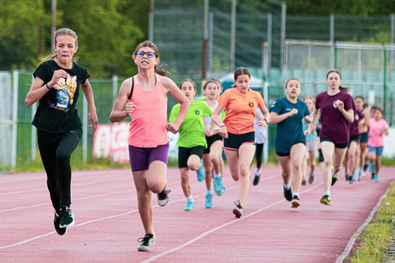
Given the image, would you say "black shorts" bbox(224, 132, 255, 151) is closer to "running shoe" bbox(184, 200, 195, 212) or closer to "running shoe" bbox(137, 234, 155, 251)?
"running shoe" bbox(184, 200, 195, 212)

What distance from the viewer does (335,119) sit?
38.1ft

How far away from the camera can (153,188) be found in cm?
691

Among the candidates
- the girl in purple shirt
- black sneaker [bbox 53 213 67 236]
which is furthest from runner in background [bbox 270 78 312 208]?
black sneaker [bbox 53 213 67 236]

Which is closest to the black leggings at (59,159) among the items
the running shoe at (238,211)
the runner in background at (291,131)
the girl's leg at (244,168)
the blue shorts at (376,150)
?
the running shoe at (238,211)

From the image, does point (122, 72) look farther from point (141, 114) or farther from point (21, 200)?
point (141, 114)

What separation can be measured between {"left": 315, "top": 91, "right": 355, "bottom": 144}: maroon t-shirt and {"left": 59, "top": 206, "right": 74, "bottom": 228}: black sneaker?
5689mm

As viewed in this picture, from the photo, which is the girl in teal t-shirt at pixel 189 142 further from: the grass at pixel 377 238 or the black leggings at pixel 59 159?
the black leggings at pixel 59 159

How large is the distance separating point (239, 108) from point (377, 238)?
3.37 meters

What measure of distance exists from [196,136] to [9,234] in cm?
368

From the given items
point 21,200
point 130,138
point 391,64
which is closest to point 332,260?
point 130,138

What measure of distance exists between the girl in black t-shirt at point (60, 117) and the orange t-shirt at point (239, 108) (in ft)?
11.1

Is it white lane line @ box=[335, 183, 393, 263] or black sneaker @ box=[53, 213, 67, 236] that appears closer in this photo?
white lane line @ box=[335, 183, 393, 263]

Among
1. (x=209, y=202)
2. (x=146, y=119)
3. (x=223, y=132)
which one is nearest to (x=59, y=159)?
(x=146, y=119)

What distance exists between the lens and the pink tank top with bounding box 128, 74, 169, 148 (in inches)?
277
